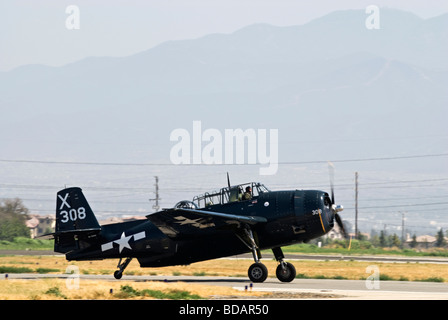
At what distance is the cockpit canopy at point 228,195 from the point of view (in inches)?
1155

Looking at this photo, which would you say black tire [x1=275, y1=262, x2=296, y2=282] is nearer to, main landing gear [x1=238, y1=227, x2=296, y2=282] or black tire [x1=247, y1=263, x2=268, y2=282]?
main landing gear [x1=238, y1=227, x2=296, y2=282]

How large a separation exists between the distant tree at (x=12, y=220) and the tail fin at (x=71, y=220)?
41.3 metres

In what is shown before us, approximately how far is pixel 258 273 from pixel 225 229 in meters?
2.02

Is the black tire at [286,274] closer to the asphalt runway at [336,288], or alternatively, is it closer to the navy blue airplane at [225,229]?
the navy blue airplane at [225,229]

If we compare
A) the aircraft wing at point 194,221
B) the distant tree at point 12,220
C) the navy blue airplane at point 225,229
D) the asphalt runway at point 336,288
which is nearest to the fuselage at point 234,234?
the navy blue airplane at point 225,229

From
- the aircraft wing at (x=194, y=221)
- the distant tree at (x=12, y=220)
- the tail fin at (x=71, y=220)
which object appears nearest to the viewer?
the aircraft wing at (x=194, y=221)

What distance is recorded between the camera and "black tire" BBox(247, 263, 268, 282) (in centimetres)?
2816

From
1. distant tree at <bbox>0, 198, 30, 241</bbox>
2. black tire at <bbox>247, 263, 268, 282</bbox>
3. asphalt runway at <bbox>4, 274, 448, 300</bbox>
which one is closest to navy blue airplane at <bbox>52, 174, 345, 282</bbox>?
black tire at <bbox>247, 263, 268, 282</bbox>

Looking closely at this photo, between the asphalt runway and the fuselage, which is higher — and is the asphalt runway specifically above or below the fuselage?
below

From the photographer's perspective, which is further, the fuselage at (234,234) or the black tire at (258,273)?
the fuselage at (234,234)

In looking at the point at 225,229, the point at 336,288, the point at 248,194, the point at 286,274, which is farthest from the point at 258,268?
the point at 336,288

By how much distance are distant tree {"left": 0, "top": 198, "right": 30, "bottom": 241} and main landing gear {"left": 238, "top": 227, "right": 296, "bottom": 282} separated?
46.9 metres
